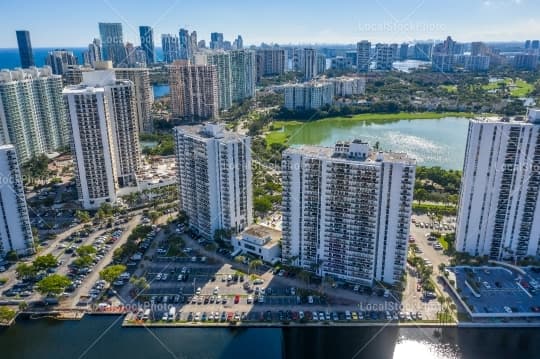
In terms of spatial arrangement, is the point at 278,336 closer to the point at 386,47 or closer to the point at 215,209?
the point at 215,209

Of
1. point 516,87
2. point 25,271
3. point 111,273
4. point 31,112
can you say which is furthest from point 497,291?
point 516,87

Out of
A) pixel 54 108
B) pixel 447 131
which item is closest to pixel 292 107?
pixel 447 131

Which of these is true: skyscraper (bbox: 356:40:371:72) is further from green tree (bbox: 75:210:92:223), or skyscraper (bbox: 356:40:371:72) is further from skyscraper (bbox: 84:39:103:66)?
green tree (bbox: 75:210:92:223)

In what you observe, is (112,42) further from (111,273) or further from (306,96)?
(111,273)

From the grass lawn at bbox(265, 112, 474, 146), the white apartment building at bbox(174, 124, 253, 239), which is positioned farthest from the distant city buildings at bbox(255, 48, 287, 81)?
the white apartment building at bbox(174, 124, 253, 239)

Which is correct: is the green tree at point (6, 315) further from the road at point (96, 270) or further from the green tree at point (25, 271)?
the green tree at point (25, 271)

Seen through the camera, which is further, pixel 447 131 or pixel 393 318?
pixel 447 131
